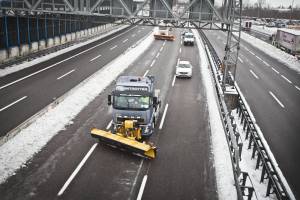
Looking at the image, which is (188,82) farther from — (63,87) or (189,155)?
(189,155)

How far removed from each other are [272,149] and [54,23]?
120 ft

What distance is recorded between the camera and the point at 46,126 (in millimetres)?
18672

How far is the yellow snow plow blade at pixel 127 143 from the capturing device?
1514 centimetres

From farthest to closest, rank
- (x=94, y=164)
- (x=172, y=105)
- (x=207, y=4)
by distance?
(x=207, y=4) < (x=172, y=105) < (x=94, y=164)

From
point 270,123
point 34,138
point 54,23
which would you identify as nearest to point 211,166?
point 270,123

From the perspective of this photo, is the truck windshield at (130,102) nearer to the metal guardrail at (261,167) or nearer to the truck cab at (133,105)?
the truck cab at (133,105)

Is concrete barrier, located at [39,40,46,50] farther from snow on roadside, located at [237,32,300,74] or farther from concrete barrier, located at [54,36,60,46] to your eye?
snow on roadside, located at [237,32,300,74]

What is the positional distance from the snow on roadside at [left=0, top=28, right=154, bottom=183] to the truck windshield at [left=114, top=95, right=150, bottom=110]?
404 centimetres

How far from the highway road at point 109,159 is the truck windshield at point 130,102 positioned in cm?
215

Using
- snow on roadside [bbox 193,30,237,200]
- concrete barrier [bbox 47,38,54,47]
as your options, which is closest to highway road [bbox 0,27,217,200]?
snow on roadside [bbox 193,30,237,200]

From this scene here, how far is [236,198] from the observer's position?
41.3ft

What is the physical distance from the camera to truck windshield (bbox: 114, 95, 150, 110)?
1692cm

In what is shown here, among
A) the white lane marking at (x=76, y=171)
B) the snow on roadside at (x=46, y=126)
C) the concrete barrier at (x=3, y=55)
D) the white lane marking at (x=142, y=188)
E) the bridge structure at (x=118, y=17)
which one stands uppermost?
the bridge structure at (x=118, y=17)

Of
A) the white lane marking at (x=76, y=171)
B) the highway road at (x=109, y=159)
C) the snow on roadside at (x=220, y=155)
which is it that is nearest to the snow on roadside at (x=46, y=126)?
the highway road at (x=109, y=159)
